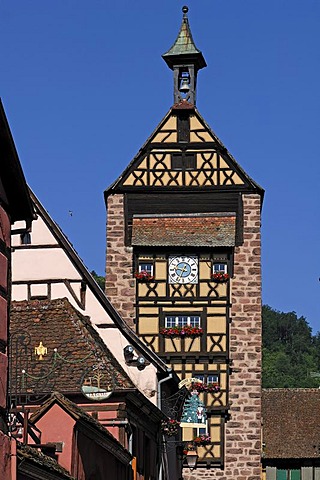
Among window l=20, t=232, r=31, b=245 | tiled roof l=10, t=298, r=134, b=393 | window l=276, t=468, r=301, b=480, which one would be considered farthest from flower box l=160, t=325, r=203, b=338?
window l=276, t=468, r=301, b=480

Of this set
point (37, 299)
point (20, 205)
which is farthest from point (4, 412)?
point (37, 299)

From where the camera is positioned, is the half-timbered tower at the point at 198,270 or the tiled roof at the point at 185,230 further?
the tiled roof at the point at 185,230

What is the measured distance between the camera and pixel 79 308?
2658cm

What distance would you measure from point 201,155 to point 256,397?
22.1ft

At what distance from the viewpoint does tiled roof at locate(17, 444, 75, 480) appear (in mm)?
15258

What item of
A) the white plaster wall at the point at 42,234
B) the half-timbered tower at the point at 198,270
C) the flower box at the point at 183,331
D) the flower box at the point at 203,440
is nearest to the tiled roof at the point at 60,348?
the white plaster wall at the point at 42,234

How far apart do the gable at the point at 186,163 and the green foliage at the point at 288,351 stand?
196ft

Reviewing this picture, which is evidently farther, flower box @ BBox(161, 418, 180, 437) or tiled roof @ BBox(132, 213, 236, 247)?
tiled roof @ BBox(132, 213, 236, 247)

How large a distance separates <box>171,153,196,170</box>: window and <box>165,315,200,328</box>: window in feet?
13.8

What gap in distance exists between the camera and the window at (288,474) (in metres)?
56.0

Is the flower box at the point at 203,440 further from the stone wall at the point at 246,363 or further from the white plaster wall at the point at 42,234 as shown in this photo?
the white plaster wall at the point at 42,234

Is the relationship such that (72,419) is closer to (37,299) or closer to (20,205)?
(20,205)

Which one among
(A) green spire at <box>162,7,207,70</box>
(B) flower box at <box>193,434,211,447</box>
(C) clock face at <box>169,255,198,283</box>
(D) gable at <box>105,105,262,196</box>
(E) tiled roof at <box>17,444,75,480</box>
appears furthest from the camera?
(A) green spire at <box>162,7,207,70</box>

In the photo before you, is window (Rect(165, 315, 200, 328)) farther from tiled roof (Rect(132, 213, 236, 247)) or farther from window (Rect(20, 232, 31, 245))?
window (Rect(20, 232, 31, 245))
